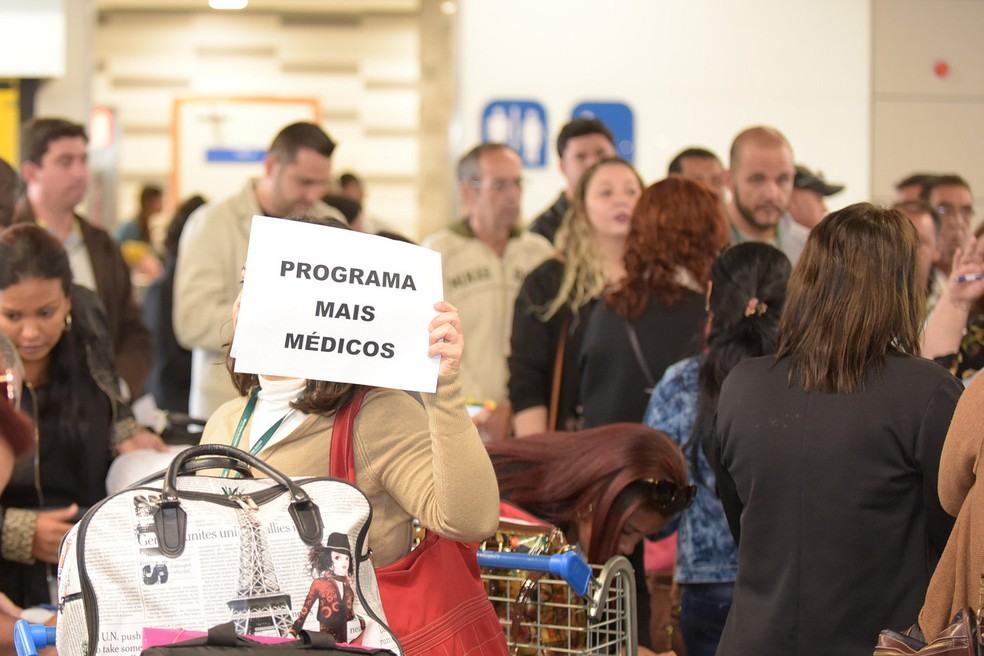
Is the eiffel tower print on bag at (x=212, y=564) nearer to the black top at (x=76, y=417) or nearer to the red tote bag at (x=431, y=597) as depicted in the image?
the red tote bag at (x=431, y=597)

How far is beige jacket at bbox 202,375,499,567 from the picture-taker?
2.27 meters

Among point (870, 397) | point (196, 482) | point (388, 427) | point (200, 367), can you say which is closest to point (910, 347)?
point (870, 397)

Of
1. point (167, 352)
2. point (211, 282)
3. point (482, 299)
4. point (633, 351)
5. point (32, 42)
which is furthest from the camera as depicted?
point (32, 42)

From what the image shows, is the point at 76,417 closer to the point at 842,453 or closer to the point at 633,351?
the point at 633,351

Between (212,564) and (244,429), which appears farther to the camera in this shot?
(244,429)

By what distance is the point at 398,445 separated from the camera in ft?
7.83

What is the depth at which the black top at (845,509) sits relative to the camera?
2.62 meters

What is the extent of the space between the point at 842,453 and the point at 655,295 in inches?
58.9

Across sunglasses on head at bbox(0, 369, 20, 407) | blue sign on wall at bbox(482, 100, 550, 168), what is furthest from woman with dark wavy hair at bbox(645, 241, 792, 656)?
blue sign on wall at bbox(482, 100, 550, 168)

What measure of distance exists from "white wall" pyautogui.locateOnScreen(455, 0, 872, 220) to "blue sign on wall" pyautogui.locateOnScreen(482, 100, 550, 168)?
0.14 ft

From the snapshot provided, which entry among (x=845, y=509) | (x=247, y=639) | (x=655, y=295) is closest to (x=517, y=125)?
(x=655, y=295)

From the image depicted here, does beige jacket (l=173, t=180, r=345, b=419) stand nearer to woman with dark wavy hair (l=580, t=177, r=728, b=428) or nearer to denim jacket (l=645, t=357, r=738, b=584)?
woman with dark wavy hair (l=580, t=177, r=728, b=428)

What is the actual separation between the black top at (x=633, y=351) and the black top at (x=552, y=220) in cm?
189

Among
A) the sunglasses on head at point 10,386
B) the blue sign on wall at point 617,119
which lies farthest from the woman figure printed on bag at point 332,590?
the blue sign on wall at point 617,119
